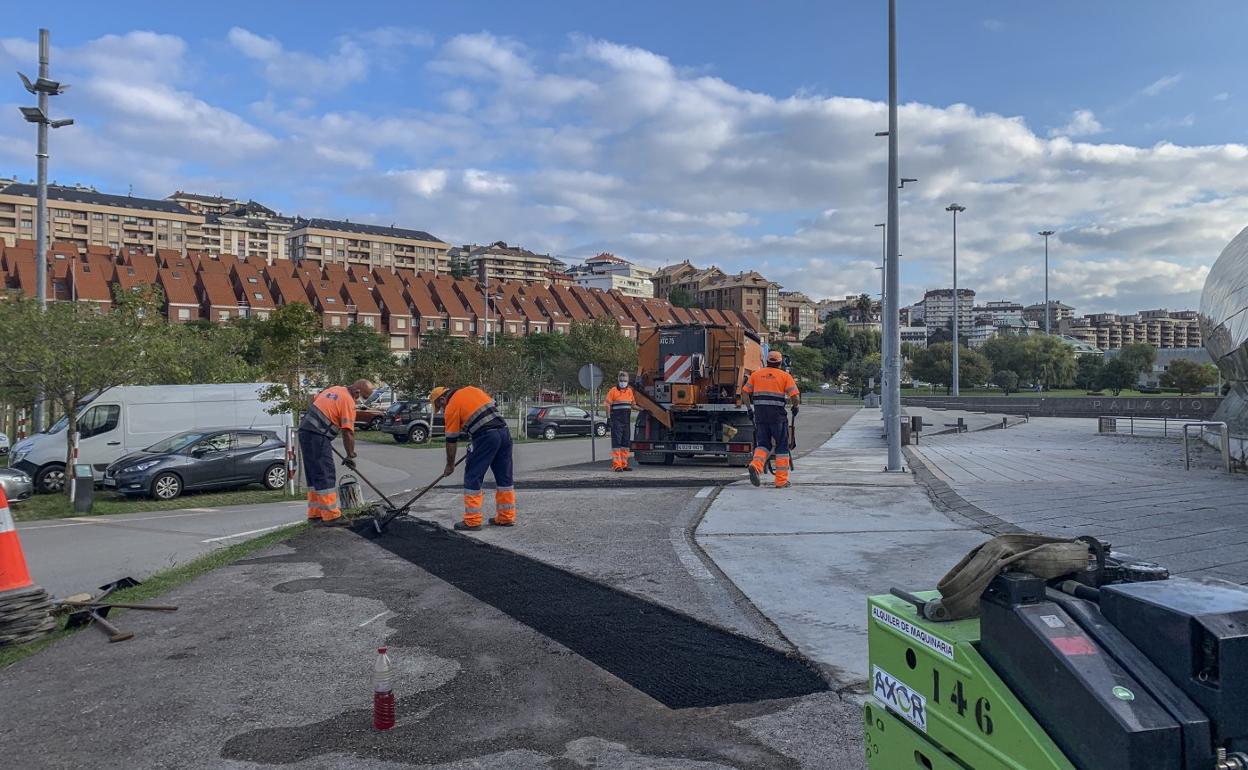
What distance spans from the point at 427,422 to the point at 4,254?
75531 millimetres

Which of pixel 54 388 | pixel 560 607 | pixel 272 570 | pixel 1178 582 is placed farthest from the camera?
pixel 54 388

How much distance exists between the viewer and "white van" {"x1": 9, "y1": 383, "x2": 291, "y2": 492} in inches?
675

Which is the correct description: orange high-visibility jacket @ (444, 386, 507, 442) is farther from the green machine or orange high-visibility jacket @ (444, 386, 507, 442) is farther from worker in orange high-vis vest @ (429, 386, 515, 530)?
the green machine

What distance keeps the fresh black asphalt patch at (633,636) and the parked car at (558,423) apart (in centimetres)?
2387

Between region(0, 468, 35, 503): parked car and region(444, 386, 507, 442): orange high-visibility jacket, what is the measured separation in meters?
10.1

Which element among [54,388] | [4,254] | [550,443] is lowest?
[550,443]

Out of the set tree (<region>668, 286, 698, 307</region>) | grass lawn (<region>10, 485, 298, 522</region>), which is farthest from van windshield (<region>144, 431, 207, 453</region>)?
tree (<region>668, 286, 698, 307</region>)

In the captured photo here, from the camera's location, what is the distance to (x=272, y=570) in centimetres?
772

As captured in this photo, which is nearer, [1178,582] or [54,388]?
[1178,582]

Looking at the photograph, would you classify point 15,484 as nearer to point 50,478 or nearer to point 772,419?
point 50,478

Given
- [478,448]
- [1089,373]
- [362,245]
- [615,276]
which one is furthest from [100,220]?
[478,448]

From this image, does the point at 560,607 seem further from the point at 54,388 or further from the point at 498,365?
the point at 498,365

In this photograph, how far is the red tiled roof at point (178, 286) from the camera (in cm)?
8588

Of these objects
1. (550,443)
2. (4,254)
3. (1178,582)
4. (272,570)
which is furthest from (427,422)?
(4,254)
